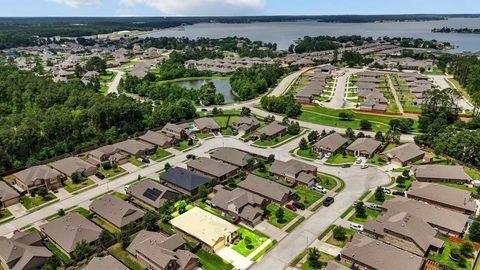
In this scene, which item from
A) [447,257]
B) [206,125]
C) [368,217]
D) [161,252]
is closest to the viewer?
[161,252]

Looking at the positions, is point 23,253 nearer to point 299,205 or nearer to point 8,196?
point 8,196

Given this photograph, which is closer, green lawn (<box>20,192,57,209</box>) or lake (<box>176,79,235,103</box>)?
green lawn (<box>20,192,57,209</box>)

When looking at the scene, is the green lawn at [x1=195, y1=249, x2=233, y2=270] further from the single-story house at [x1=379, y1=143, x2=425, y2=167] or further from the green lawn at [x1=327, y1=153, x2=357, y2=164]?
the single-story house at [x1=379, y1=143, x2=425, y2=167]

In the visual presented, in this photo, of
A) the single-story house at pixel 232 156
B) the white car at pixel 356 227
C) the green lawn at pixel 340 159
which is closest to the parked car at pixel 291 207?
the white car at pixel 356 227

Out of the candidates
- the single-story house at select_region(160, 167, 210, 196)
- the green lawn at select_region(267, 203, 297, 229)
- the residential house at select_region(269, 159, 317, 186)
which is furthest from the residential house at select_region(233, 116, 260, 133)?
the green lawn at select_region(267, 203, 297, 229)

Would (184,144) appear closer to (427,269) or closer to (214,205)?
(214,205)

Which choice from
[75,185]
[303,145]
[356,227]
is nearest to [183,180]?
[75,185]

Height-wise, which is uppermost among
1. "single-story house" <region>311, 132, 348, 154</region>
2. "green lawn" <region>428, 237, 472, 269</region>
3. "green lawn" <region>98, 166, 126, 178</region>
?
"single-story house" <region>311, 132, 348, 154</region>
